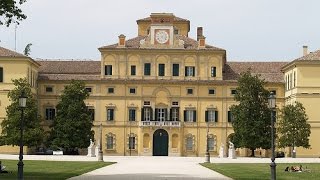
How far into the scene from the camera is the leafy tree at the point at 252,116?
70875 mm

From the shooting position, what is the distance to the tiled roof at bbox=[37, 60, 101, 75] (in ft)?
275

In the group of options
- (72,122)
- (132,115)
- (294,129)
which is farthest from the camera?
(132,115)

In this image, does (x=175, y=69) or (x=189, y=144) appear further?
(x=175, y=69)

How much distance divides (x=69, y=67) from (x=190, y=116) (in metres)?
14.6

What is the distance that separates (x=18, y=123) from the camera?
69.1 m

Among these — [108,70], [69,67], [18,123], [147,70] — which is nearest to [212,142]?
[147,70]

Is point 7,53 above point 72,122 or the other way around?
above

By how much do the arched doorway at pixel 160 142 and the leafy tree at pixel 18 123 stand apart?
13188 millimetres

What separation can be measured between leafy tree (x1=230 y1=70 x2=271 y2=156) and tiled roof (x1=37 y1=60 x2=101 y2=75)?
18.6 meters

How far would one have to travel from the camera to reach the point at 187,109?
79938 millimetres

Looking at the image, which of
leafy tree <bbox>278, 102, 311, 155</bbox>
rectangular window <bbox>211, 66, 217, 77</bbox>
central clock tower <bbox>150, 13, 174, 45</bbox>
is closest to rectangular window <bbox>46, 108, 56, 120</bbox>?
central clock tower <bbox>150, 13, 174, 45</bbox>

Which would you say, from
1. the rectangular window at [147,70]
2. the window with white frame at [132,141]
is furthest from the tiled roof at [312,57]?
the window with white frame at [132,141]

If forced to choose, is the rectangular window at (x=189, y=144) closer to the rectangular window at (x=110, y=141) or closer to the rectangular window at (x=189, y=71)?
the rectangular window at (x=189, y=71)

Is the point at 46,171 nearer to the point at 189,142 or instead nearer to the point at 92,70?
the point at 189,142
